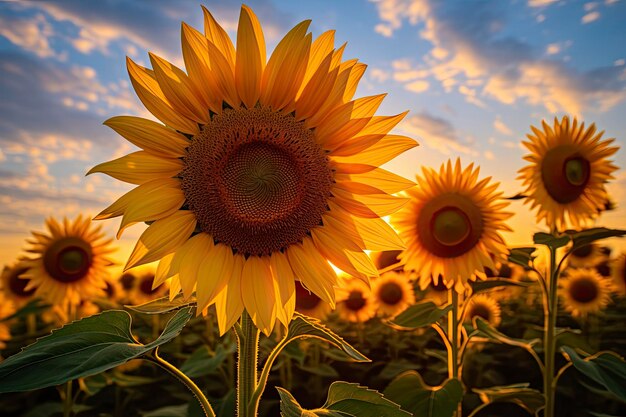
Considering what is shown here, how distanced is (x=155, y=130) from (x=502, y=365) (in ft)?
20.8

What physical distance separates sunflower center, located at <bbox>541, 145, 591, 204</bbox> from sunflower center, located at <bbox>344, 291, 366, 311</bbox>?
3.25 m

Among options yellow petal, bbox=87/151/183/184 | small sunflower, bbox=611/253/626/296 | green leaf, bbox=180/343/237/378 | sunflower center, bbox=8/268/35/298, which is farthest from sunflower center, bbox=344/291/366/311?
yellow petal, bbox=87/151/183/184

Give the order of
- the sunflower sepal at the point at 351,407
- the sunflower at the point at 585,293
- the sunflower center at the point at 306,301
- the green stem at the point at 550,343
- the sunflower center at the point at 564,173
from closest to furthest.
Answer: the sunflower sepal at the point at 351,407, the green stem at the point at 550,343, the sunflower center at the point at 564,173, the sunflower center at the point at 306,301, the sunflower at the point at 585,293

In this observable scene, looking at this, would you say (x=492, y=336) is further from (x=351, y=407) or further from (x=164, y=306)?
(x=164, y=306)

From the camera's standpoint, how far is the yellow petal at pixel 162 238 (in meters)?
1.68

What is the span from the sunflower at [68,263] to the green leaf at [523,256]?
148 inches

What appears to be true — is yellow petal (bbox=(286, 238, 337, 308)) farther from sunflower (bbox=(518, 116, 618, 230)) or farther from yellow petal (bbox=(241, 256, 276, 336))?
sunflower (bbox=(518, 116, 618, 230))

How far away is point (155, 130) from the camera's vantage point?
67.1 inches

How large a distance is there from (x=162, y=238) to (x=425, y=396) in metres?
2.00

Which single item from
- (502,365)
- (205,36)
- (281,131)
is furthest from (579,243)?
(502,365)

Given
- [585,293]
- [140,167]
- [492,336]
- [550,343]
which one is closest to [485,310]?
[585,293]

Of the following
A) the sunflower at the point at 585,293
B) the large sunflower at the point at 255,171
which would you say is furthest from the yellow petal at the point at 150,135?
the sunflower at the point at 585,293

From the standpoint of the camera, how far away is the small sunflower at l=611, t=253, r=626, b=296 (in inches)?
287

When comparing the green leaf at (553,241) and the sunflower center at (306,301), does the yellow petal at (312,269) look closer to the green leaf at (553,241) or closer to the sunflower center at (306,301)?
the green leaf at (553,241)
